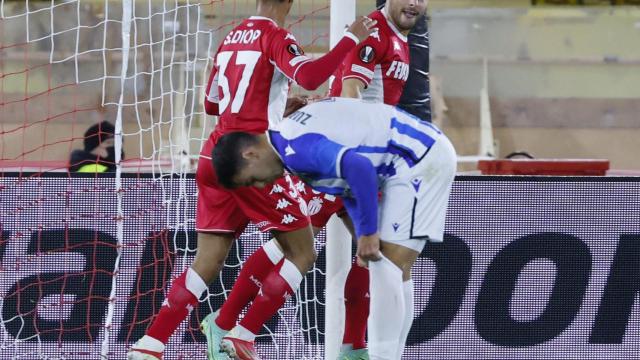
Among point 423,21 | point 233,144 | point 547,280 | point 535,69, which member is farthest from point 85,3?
point 233,144

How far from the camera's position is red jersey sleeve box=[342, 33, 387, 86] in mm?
5566

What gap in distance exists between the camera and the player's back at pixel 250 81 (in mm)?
5414

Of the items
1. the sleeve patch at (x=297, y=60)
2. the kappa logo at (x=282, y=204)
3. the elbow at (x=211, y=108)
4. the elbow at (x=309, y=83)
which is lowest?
the kappa logo at (x=282, y=204)

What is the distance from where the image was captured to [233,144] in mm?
4762

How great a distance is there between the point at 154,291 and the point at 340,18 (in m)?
2.06

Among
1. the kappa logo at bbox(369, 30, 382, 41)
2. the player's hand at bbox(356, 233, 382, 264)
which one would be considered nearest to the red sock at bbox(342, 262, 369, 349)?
the player's hand at bbox(356, 233, 382, 264)

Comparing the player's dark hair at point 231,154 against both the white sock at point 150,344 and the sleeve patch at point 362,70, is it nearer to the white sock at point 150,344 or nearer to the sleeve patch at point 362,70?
the sleeve patch at point 362,70

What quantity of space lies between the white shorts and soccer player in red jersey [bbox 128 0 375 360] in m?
0.67

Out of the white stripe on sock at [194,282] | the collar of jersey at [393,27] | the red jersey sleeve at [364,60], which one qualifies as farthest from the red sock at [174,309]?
the collar of jersey at [393,27]

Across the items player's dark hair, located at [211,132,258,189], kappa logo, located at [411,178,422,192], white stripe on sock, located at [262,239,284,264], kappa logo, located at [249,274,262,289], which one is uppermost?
player's dark hair, located at [211,132,258,189]

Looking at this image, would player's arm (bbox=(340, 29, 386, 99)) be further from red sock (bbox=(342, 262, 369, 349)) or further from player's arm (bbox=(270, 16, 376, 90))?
red sock (bbox=(342, 262, 369, 349))

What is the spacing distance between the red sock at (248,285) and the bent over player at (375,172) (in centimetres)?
89

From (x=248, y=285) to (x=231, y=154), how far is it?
3.95ft

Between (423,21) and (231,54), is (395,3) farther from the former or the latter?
(423,21)
